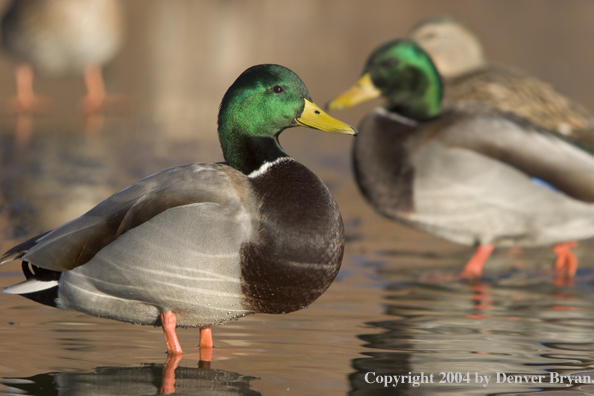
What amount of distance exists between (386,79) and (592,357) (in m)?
2.53

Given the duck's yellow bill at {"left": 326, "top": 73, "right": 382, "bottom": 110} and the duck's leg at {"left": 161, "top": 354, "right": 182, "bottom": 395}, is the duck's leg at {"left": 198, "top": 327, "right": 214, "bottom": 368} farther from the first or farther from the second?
the duck's yellow bill at {"left": 326, "top": 73, "right": 382, "bottom": 110}

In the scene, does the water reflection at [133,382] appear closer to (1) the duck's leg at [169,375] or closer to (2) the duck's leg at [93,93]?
(1) the duck's leg at [169,375]

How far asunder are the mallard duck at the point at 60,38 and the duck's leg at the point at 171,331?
7721mm

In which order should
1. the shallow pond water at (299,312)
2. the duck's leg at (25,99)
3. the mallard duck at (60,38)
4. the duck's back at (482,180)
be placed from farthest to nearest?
the mallard duck at (60,38) → the duck's leg at (25,99) → the duck's back at (482,180) → the shallow pond water at (299,312)

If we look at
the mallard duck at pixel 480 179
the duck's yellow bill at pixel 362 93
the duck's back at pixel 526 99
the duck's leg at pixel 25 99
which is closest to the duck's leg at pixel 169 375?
the mallard duck at pixel 480 179

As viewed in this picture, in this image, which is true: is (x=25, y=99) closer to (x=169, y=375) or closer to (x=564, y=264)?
Result: (x=564, y=264)

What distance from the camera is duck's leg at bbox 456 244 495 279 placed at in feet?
17.7

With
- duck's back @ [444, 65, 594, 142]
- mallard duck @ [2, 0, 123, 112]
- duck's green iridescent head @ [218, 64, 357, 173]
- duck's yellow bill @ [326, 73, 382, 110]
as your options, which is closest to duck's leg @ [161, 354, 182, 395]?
duck's green iridescent head @ [218, 64, 357, 173]

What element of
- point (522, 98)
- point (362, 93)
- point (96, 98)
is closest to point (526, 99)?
point (522, 98)

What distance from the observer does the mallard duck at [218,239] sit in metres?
3.48

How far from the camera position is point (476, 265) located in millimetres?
5484

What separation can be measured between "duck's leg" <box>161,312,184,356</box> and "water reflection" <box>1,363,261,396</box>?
15 cm

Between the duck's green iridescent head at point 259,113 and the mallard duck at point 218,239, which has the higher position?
the duck's green iridescent head at point 259,113

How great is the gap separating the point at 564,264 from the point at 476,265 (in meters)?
0.56
